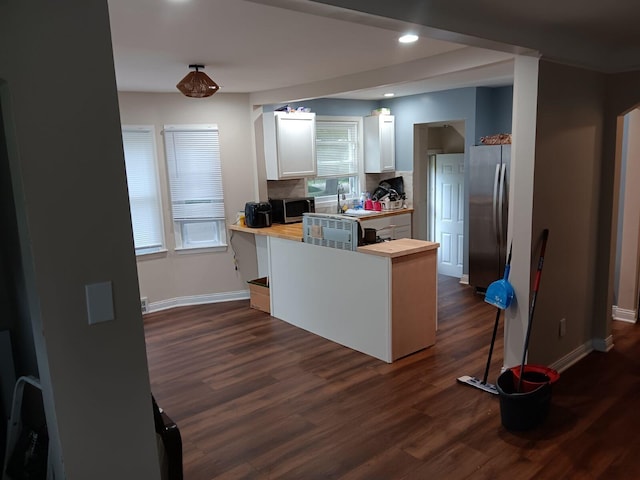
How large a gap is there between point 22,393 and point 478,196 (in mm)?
4935

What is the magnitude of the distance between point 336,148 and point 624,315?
3.94 meters

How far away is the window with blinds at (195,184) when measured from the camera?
17.4 feet

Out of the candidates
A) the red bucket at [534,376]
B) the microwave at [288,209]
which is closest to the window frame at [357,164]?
the microwave at [288,209]

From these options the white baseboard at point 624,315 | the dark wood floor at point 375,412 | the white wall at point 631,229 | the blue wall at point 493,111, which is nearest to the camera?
the dark wood floor at point 375,412

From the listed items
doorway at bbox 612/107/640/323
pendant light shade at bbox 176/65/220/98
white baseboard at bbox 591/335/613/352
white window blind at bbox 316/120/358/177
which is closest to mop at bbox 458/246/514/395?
white baseboard at bbox 591/335/613/352

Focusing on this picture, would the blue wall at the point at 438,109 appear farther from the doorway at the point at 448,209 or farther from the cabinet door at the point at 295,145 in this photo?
the doorway at the point at 448,209

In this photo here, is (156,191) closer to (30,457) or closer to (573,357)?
(30,457)

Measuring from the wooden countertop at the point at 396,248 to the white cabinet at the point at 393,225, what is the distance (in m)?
1.91

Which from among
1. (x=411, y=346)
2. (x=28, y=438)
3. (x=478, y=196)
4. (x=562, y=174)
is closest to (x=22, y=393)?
(x=28, y=438)

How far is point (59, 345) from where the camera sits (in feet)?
4.73

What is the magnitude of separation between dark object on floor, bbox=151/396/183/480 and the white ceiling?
1.72 metres

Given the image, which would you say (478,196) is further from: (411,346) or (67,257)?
(67,257)

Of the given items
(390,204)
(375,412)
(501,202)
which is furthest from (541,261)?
(390,204)

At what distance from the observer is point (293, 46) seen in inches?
127
